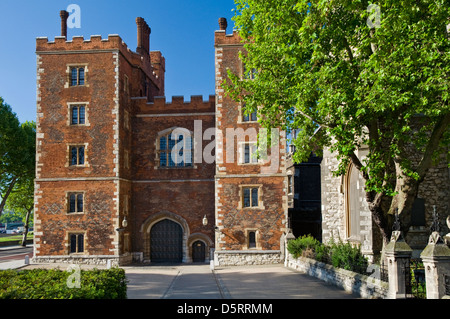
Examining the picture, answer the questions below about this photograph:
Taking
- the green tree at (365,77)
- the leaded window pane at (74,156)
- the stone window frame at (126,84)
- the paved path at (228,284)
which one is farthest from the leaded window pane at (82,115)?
the green tree at (365,77)

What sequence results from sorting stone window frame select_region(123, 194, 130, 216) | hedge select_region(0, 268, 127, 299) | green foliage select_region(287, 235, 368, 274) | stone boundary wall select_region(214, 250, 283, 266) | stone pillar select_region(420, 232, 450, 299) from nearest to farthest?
hedge select_region(0, 268, 127, 299) < stone pillar select_region(420, 232, 450, 299) < green foliage select_region(287, 235, 368, 274) < stone boundary wall select_region(214, 250, 283, 266) < stone window frame select_region(123, 194, 130, 216)

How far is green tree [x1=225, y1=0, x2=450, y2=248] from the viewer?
1216cm

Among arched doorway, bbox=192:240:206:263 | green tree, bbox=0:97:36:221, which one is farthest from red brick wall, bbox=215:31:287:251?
green tree, bbox=0:97:36:221

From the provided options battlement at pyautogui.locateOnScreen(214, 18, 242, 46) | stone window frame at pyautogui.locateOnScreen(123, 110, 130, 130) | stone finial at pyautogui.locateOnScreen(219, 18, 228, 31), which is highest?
stone finial at pyautogui.locateOnScreen(219, 18, 228, 31)

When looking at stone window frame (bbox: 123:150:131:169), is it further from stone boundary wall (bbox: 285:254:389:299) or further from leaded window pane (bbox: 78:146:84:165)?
stone boundary wall (bbox: 285:254:389:299)

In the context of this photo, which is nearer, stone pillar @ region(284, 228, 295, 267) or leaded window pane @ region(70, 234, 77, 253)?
stone pillar @ region(284, 228, 295, 267)

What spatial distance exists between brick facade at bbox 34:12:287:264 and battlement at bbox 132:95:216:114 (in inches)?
3.9

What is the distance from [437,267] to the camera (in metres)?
10.5

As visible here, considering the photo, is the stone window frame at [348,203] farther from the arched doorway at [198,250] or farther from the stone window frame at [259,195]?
the arched doorway at [198,250]

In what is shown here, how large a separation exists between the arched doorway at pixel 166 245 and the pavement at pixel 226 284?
384 centimetres

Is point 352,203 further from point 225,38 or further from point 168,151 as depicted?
point 168,151

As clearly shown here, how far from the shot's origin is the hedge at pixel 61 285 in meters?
9.27

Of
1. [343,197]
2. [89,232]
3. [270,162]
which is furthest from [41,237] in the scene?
[343,197]

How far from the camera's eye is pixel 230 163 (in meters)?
28.5
